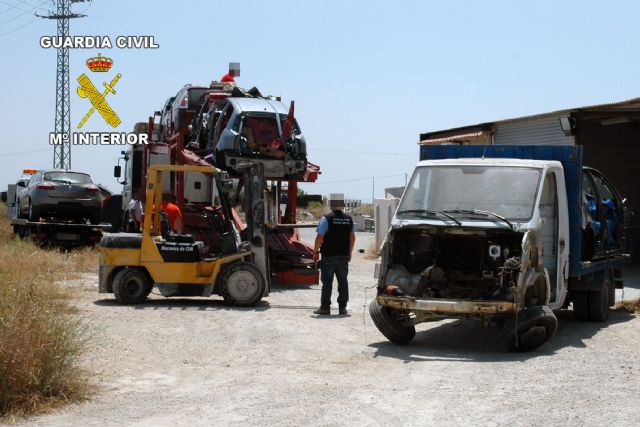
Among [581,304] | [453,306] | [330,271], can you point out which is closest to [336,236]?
[330,271]

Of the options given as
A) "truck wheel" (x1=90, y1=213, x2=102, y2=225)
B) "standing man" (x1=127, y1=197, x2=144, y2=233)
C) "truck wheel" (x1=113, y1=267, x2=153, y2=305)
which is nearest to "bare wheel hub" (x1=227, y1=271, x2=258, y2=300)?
"truck wheel" (x1=113, y1=267, x2=153, y2=305)

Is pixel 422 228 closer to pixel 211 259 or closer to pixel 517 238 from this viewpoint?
pixel 517 238

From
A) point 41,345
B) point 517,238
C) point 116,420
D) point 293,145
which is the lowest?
point 116,420

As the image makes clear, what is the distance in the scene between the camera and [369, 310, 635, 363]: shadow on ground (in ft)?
36.7

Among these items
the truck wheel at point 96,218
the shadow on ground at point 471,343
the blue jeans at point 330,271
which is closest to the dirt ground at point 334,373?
the shadow on ground at point 471,343

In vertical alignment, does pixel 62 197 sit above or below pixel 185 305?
above

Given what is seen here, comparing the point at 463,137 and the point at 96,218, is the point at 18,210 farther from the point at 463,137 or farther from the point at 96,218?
the point at 463,137

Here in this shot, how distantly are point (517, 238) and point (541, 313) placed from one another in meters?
0.93

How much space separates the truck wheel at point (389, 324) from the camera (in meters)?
11.8

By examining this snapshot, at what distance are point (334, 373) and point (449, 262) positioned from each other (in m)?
2.91

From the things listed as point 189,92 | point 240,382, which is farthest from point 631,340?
point 189,92

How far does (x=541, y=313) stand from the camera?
1134 cm

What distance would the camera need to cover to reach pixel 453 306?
11.2m

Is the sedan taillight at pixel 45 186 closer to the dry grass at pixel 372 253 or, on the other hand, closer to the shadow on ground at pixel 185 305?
the dry grass at pixel 372 253
